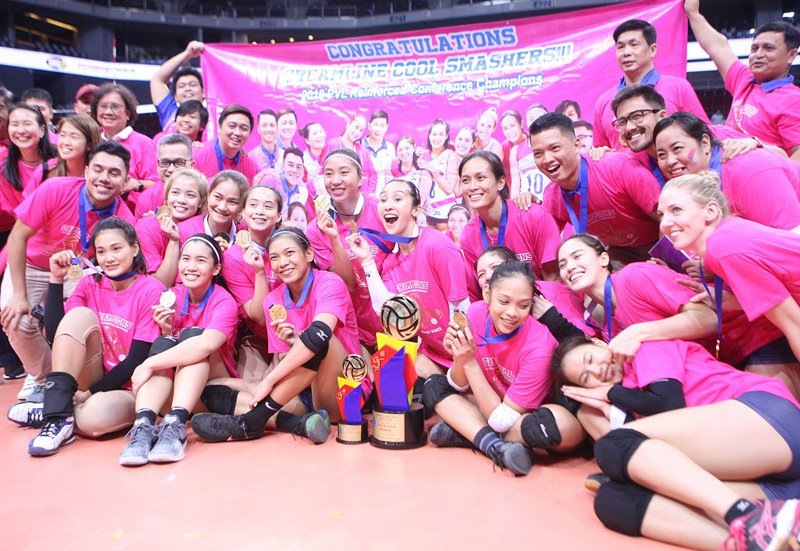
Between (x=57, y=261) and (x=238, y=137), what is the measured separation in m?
1.82

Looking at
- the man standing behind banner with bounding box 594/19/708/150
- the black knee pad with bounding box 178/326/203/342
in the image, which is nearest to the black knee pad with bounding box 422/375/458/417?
the black knee pad with bounding box 178/326/203/342

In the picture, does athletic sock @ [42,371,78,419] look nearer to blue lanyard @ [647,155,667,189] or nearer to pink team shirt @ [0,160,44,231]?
pink team shirt @ [0,160,44,231]

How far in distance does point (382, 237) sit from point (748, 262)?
2182 mm

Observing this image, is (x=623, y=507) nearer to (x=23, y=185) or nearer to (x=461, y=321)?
(x=461, y=321)

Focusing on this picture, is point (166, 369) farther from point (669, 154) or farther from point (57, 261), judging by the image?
point (669, 154)

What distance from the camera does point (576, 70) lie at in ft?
17.5

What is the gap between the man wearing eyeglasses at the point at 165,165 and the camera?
4715 mm

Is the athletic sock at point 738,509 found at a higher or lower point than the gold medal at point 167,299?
lower

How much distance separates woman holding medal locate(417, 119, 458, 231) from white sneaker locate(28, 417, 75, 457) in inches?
133

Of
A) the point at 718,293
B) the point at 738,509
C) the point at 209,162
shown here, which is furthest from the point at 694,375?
the point at 209,162

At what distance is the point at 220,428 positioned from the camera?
348 centimetres

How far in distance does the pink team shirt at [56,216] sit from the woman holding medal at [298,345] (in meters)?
1.50

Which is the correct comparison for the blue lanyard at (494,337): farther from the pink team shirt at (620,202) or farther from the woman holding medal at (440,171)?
the woman holding medal at (440,171)

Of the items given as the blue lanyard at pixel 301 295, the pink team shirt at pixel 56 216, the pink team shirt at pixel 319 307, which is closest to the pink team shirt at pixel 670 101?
the pink team shirt at pixel 319 307
